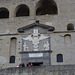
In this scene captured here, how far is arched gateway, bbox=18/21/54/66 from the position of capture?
2092 centimetres

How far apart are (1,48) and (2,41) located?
728mm

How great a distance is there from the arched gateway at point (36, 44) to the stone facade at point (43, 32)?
13 cm

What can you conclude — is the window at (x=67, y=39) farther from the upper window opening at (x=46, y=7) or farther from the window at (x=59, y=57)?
the upper window opening at (x=46, y=7)

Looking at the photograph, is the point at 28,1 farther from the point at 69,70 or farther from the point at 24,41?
the point at 69,70

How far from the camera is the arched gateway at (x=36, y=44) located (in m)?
20.9

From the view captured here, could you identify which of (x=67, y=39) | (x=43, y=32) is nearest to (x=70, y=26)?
(x=67, y=39)

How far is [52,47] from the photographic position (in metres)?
21.1

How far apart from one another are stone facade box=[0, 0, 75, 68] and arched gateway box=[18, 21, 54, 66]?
135 mm

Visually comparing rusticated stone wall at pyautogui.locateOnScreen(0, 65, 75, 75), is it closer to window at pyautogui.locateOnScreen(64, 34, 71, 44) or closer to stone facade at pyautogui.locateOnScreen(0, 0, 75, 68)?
stone facade at pyautogui.locateOnScreen(0, 0, 75, 68)

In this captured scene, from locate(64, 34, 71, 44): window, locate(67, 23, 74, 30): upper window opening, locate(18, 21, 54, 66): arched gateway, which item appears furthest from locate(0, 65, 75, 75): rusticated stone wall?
locate(67, 23, 74, 30): upper window opening

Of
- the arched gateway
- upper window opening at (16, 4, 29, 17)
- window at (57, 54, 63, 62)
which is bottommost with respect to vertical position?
window at (57, 54, 63, 62)

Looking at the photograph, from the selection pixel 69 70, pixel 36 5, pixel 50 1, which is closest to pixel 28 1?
pixel 36 5

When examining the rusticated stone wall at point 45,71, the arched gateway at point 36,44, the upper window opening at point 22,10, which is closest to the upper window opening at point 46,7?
the upper window opening at point 22,10

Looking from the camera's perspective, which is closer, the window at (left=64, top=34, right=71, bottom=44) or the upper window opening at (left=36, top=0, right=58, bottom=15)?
the window at (left=64, top=34, right=71, bottom=44)
